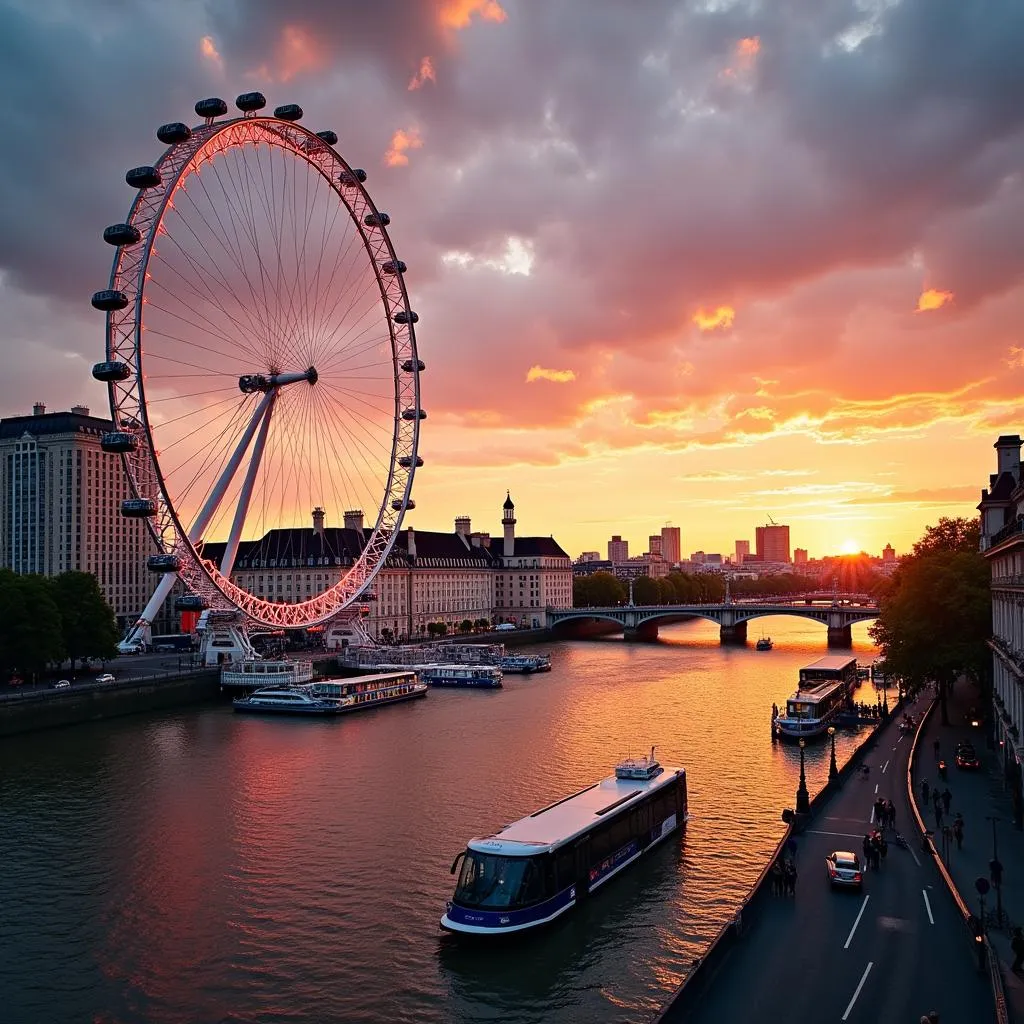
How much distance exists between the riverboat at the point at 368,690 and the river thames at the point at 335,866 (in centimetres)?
569

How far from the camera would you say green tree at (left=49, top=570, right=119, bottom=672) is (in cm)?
6856

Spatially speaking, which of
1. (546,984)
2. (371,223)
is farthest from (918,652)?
(371,223)

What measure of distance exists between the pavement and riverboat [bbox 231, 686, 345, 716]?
142 feet

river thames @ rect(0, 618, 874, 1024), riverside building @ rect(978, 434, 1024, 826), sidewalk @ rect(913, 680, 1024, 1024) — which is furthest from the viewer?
riverside building @ rect(978, 434, 1024, 826)

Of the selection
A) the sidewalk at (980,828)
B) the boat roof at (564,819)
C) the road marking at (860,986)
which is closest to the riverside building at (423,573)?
the sidewalk at (980,828)

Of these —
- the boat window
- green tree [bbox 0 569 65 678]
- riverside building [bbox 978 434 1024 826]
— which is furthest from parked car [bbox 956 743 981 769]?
green tree [bbox 0 569 65 678]

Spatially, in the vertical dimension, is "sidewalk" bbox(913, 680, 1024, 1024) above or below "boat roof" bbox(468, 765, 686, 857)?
below

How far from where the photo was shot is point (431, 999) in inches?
880

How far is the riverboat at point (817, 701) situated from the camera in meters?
52.8

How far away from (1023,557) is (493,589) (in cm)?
12598

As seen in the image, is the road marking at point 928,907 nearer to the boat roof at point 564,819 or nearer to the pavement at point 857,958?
the pavement at point 857,958

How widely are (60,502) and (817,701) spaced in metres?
106

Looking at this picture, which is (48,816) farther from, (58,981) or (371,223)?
(371,223)

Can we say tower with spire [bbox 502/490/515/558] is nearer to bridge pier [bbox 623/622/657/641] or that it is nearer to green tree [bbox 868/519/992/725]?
bridge pier [bbox 623/622/657/641]
